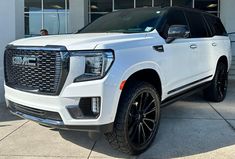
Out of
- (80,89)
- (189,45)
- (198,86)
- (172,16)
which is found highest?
(172,16)

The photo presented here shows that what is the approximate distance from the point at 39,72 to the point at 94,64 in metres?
0.72

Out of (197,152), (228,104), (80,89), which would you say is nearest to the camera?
(80,89)

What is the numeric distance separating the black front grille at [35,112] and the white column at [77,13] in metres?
13.4

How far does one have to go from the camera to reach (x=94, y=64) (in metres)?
3.90

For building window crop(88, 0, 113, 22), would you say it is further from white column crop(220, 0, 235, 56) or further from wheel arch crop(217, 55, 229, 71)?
wheel arch crop(217, 55, 229, 71)

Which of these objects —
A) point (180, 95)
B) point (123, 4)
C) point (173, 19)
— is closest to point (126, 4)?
point (123, 4)

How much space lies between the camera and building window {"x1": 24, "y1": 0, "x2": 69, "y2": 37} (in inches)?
774

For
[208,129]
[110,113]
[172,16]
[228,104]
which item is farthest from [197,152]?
[228,104]

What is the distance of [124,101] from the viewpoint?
4180 millimetres

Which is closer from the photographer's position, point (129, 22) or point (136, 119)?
point (136, 119)

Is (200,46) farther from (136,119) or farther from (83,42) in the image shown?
(83,42)

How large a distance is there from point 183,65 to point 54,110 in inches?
99.9

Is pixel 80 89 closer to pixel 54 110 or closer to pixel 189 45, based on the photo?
pixel 54 110

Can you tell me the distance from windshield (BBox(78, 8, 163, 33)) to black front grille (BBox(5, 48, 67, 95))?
1.64 metres
